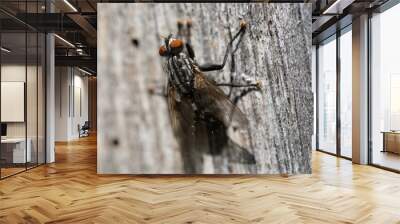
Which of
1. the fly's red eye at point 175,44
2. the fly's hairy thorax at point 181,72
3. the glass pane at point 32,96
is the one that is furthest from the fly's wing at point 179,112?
the glass pane at point 32,96

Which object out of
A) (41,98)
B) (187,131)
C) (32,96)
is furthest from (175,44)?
(41,98)

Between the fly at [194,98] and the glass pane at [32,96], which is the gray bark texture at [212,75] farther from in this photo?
the glass pane at [32,96]

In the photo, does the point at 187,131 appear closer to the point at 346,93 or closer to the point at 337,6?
the point at 337,6

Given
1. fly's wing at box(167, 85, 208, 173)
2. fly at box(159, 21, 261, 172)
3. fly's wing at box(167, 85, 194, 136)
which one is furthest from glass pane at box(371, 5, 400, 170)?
fly's wing at box(167, 85, 194, 136)

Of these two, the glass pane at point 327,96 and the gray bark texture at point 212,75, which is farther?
the glass pane at point 327,96

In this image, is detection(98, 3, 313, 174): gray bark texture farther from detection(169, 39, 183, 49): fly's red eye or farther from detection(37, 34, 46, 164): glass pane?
detection(37, 34, 46, 164): glass pane
